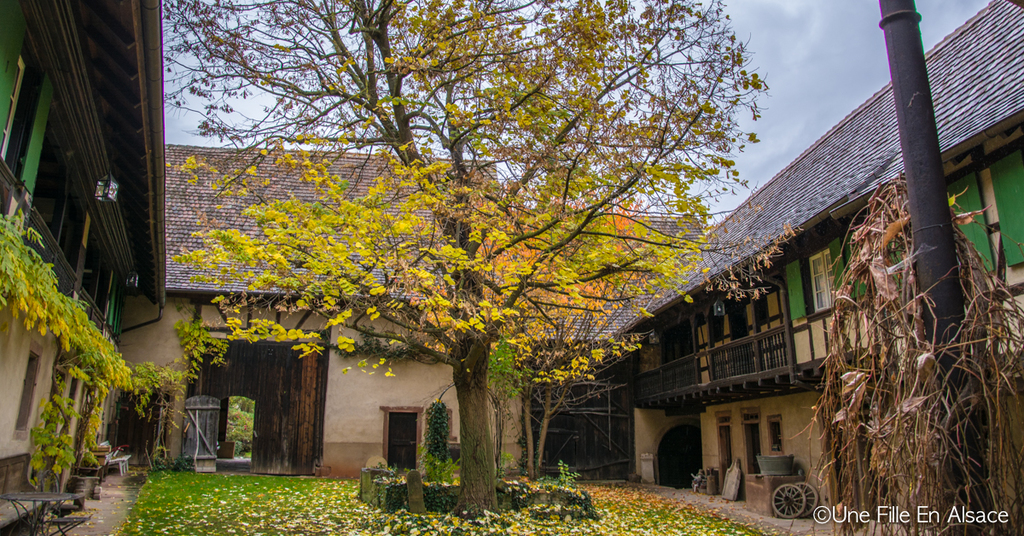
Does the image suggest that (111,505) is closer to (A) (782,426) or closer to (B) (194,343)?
(B) (194,343)

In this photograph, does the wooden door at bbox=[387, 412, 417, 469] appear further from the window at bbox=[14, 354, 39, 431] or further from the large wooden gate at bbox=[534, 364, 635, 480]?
the window at bbox=[14, 354, 39, 431]

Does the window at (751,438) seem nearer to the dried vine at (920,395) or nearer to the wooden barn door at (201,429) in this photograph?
the dried vine at (920,395)

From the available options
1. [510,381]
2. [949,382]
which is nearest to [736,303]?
[510,381]

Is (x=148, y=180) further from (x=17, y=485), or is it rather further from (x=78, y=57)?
(x=17, y=485)

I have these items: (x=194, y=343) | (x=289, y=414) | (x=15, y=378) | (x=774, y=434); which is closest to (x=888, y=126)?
(x=774, y=434)

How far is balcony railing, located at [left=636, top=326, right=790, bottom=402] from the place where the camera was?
1229 centimetres

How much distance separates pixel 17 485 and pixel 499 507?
21.6ft

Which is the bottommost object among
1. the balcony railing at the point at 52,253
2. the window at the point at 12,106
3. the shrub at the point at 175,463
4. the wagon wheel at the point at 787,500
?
the wagon wheel at the point at 787,500

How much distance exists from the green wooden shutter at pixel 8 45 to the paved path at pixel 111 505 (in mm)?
5066

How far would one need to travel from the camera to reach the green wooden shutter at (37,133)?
6.40 meters

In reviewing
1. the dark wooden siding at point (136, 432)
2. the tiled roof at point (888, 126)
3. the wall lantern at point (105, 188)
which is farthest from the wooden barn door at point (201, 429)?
the tiled roof at point (888, 126)

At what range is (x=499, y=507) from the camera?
35.3 feet

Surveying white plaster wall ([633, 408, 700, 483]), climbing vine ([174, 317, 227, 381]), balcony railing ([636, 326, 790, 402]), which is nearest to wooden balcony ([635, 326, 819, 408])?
balcony railing ([636, 326, 790, 402])

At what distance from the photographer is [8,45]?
17.6 feet
